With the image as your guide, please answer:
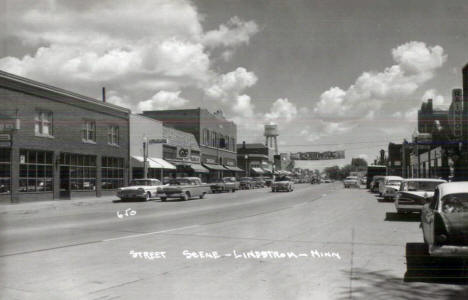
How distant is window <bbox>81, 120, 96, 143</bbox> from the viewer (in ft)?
119

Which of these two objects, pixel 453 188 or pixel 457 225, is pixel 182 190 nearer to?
pixel 453 188

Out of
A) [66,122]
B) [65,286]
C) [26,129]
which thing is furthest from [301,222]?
[66,122]

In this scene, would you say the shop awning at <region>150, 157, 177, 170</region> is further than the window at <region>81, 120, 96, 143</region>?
Yes

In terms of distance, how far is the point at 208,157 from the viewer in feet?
220

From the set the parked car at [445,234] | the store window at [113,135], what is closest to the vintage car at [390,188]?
the parked car at [445,234]

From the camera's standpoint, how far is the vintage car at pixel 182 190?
3056 cm

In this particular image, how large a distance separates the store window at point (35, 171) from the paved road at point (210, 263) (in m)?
15.2

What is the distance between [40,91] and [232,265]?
26218 mm

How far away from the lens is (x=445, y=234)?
Answer: 8.11 meters

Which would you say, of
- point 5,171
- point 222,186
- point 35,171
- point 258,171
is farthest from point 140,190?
point 258,171

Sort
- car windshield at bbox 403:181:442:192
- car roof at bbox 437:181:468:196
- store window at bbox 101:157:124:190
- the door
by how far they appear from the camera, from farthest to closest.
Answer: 1. store window at bbox 101:157:124:190
2. the door
3. car windshield at bbox 403:181:442:192
4. car roof at bbox 437:181:468:196

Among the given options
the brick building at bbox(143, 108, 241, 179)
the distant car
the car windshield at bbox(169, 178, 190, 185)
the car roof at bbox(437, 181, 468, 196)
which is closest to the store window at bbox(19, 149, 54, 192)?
the car windshield at bbox(169, 178, 190, 185)

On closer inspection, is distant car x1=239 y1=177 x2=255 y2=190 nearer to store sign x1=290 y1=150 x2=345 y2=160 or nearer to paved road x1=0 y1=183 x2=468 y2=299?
paved road x1=0 y1=183 x2=468 y2=299

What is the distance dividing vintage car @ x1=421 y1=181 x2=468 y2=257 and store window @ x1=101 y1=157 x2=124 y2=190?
108ft
